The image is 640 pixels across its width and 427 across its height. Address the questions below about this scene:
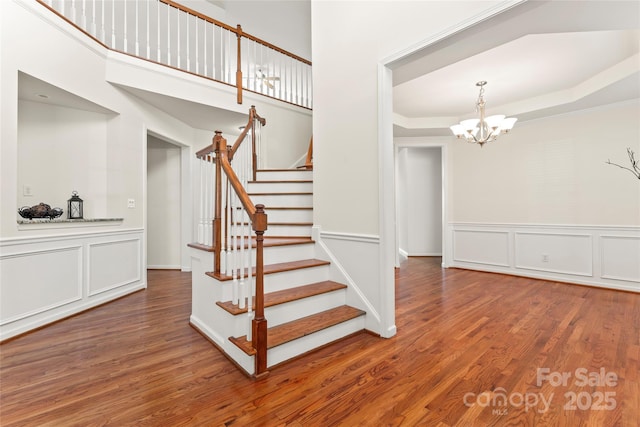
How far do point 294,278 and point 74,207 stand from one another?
9.08ft

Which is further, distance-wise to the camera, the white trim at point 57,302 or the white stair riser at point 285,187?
the white stair riser at point 285,187

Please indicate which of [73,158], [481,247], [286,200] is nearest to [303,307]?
[286,200]

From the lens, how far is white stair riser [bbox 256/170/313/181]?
3.71m

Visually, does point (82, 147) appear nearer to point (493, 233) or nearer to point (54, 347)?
point (54, 347)

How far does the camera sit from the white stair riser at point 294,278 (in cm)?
238

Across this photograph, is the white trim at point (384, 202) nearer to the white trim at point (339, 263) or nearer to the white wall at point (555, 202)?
the white trim at point (339, 263)

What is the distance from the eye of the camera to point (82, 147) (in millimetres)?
3490

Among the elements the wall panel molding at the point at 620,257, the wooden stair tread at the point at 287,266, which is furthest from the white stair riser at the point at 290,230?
the wall panel molding at the point at 620,257

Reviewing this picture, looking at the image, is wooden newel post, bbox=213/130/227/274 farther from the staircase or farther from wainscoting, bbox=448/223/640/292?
wainscoting, bbox=448/223/640/292

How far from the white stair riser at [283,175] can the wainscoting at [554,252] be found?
3266 mm

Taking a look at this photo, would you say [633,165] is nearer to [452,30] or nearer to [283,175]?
[452,30]

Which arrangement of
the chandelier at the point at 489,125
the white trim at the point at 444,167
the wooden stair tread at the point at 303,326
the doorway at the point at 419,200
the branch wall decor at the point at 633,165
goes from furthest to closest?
the doorway at the point at 419,200 → the white trim at the point at 444,167 → the branch wall decor at the point at 633,165 → the chandelier at the point at 489,125 → the wooden stair tread at the point at 303,326

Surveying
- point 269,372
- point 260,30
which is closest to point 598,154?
point 269,372

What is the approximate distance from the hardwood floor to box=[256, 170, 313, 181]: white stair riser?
1866 mm
